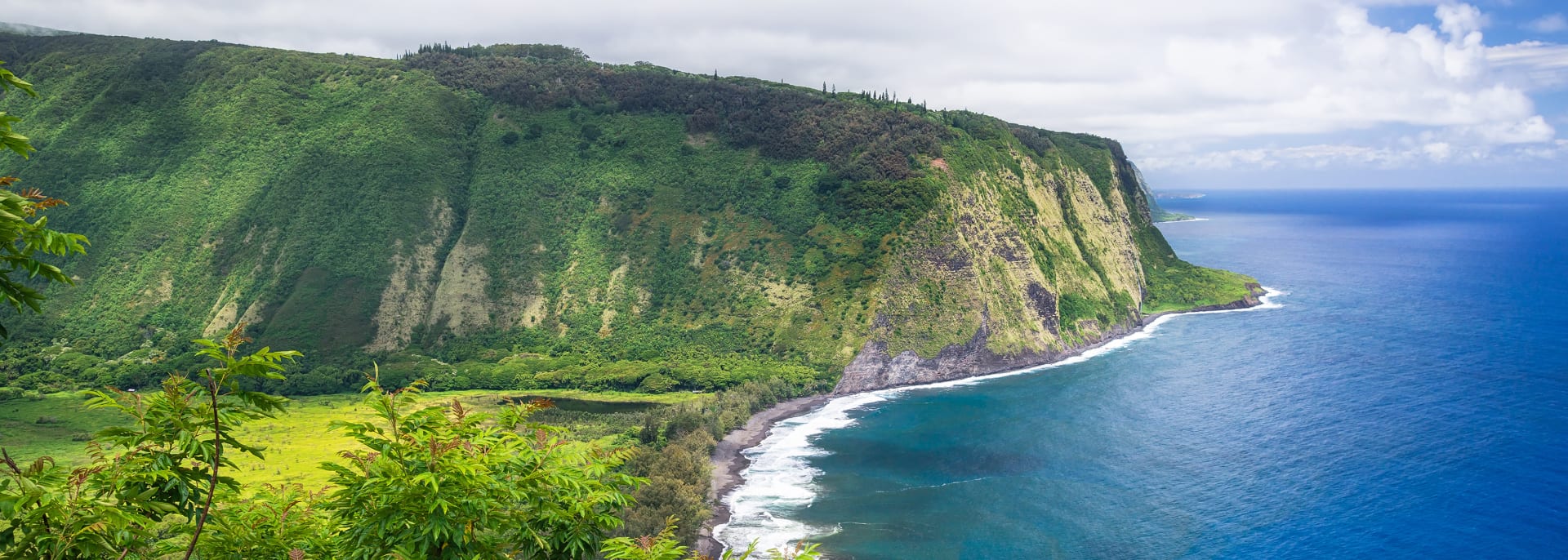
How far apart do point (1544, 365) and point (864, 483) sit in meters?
108

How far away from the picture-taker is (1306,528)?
7800 centimetres

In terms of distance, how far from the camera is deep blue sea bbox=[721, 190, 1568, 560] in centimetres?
7694

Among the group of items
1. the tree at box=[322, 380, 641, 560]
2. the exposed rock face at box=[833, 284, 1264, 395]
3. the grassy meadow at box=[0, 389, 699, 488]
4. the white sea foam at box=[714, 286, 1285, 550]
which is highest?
the tree at box=[322, 380, 641, 560]

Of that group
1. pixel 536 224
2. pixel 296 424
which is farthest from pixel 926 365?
pixel 296 424

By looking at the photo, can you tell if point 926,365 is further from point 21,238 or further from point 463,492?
point 21,238

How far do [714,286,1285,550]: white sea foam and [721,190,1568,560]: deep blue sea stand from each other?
34cm

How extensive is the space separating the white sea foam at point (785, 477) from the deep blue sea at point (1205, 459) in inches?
13.6

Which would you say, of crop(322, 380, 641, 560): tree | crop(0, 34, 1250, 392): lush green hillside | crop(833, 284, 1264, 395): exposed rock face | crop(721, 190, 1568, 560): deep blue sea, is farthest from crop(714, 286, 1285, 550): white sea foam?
crop(322, 380, 641, 560): tree

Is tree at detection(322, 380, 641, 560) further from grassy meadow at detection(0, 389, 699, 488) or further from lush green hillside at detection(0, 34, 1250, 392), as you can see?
lush green hillside at detection(0, 34, 1250, 392)

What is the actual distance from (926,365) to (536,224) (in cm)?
7305

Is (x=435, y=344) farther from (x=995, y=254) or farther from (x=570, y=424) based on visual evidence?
(x=995, y=254)

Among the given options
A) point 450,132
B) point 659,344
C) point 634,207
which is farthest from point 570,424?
point 450,132

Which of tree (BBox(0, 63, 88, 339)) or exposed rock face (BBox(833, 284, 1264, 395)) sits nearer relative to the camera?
tree (BBox(0, 63, 88, 339))

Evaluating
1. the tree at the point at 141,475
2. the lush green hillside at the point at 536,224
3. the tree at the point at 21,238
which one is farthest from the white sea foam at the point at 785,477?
the tree at the point at 21,238
